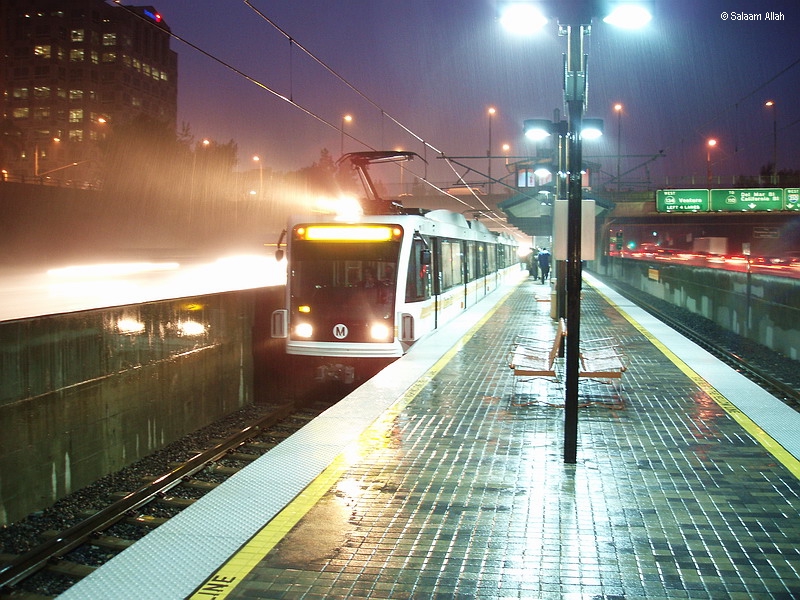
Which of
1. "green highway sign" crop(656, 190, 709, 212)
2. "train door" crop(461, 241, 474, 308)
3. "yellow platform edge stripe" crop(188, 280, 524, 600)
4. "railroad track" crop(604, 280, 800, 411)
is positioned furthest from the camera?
"green highway sign" crop(656, 190, 709, 212)

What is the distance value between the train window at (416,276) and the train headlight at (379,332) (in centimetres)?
75

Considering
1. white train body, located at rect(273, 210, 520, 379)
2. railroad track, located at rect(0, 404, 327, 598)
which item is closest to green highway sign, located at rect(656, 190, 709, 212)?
white train body, located at rect(273, 210, 520, 379)

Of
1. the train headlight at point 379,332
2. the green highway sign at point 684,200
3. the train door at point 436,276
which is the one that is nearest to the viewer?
the train headlight at point 379,332

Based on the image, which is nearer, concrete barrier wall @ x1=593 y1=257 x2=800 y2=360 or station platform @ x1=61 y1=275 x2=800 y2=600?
station platform @ x1=61 y1=275 x2=800 y2=600

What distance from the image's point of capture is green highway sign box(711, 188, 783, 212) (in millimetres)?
34844

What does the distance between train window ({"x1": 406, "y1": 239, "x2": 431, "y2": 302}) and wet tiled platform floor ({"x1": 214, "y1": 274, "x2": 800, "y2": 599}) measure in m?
6.01

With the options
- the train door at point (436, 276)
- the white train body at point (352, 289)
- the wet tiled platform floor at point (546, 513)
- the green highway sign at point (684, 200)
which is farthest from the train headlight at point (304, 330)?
the green highway sign at point (684, 200)

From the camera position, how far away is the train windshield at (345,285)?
1469 centimetres

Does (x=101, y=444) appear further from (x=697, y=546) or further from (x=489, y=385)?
(x=697, y=546)

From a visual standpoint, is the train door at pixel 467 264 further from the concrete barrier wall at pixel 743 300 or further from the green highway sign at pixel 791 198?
the green highway sign at pixel 791 198

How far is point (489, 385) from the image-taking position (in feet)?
35.2

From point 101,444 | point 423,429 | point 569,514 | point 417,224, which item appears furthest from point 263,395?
point 569,514

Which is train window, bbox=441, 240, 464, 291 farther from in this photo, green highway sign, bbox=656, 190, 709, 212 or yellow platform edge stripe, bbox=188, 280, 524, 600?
green highway sign, bbox=656, 190, 709, 212

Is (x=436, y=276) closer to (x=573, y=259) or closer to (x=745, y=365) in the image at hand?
(x=745, y=365)
